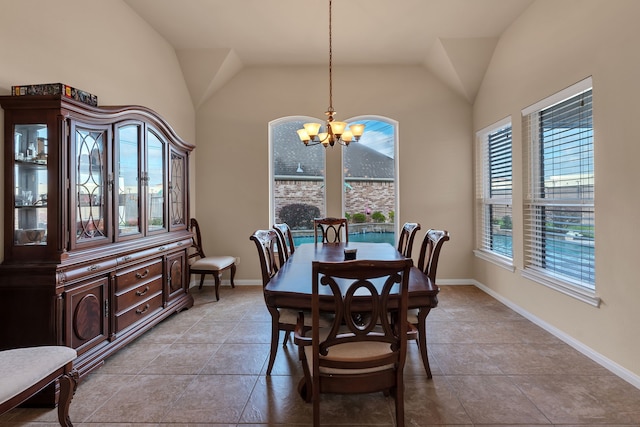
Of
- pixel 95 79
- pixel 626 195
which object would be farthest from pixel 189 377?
pixel 626 195

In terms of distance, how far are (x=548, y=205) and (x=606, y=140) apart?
0.87 metres

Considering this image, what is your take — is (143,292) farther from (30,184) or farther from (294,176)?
(294,176)

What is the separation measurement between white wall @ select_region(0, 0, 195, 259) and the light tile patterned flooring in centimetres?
128

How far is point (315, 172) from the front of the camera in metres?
4.91

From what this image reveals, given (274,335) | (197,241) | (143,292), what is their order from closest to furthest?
(274,335) < (143,292) < (197,241)

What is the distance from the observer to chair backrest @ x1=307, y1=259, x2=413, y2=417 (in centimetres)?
145

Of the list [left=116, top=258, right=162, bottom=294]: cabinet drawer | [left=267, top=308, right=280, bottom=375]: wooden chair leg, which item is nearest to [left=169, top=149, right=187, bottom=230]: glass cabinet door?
[left=116, top=258, right=162, bottom=294]: cabinet drawer

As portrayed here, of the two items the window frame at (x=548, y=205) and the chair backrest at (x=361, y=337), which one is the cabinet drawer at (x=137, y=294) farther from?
the window frame at (x=548, y=205)

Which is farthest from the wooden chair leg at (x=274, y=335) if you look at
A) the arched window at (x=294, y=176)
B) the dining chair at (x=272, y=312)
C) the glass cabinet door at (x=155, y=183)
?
the arched window at (x=294, y=176)

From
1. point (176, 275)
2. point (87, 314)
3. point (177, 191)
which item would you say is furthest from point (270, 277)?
point (177, 191)

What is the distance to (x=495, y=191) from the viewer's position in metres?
4.21

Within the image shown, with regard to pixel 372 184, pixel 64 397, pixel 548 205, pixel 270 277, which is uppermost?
pixel 372 184

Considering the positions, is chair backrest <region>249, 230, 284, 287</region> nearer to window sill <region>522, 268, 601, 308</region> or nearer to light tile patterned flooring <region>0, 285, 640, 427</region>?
light tile patterned flooring <region>0, 285, 640, 427</region>

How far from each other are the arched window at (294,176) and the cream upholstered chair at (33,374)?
3347mm
